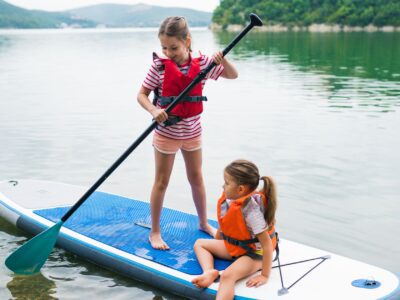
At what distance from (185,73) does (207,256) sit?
4.37 ft

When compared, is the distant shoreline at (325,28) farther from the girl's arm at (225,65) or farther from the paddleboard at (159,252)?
the girl's arm at (225,65)

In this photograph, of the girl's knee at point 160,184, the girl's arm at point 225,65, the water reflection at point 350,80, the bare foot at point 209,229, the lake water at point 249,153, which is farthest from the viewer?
the water reflection at point 350,80

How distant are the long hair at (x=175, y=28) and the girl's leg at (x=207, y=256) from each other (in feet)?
4.84

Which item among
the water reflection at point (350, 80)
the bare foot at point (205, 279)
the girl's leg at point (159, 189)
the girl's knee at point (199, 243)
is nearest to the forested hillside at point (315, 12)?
the water reflection at point (350, 80)

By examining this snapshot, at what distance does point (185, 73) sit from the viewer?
14.3 ft

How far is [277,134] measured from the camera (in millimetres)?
9969

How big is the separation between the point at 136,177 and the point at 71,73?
51.5ft

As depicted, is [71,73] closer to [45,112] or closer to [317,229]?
[45,112]

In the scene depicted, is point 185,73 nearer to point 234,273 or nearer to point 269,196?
point 269,196

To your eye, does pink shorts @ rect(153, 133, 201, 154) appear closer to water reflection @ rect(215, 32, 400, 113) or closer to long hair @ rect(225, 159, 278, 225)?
long hair @ rect(225, 159, 278, 225)

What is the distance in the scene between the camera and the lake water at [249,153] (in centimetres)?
514

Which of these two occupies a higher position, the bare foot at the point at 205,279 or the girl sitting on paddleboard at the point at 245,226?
the girl sitting on paddleboard at the point at 245,226

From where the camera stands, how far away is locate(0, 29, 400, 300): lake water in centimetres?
514

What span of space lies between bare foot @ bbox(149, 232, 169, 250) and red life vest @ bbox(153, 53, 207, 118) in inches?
38.1
